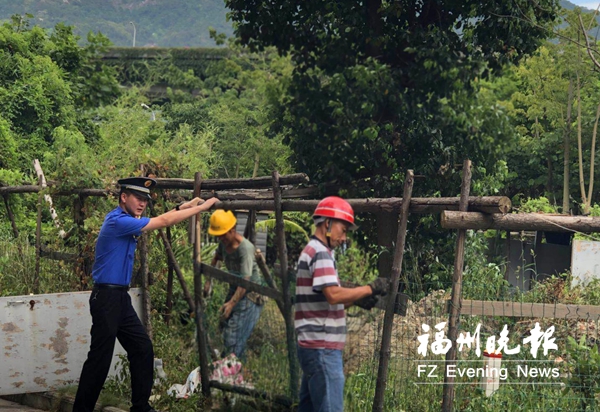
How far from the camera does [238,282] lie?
8.12 m

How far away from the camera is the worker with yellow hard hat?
8.06m

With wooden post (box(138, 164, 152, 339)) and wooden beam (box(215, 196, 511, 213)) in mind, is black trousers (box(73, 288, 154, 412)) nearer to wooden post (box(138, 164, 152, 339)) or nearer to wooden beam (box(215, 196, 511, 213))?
wooden post (box(138, 164, 152, 339))

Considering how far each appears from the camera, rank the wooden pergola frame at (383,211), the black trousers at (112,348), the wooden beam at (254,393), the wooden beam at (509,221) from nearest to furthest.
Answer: the wooden beam at (509,221) → the wooden pergola frame at (383,211) → the wooden beam at (254,393) → the black trousers at (112,348)

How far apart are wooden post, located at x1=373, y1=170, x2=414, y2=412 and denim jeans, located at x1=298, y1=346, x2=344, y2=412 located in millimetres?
831

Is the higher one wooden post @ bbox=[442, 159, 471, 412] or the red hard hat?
the red hard hat

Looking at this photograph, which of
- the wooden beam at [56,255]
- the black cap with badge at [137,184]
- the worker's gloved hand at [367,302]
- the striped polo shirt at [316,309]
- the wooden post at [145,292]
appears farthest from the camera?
the wooden beam at [56,255]

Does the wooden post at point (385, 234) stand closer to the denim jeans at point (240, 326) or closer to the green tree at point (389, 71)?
the green tree at point (389, 71)

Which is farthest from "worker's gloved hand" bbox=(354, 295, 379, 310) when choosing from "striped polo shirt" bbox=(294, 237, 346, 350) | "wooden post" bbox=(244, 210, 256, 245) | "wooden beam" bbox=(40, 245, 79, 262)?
"wooden beam" bbox=(40, 245, 79, 262)

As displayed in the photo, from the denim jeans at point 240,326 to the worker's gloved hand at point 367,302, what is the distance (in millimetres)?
1509

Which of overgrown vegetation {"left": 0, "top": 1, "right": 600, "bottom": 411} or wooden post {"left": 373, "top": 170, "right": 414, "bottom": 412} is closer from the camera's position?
wooden post {"left": 373, "top": 170, "right": 414, "bottom": 412}

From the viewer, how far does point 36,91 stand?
790 inches

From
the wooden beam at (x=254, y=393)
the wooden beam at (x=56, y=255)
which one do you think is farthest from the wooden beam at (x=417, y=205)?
the wooden beam at (x=56, y=255)

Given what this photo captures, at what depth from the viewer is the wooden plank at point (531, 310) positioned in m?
6.82

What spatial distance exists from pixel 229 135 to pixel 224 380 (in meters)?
21.1
